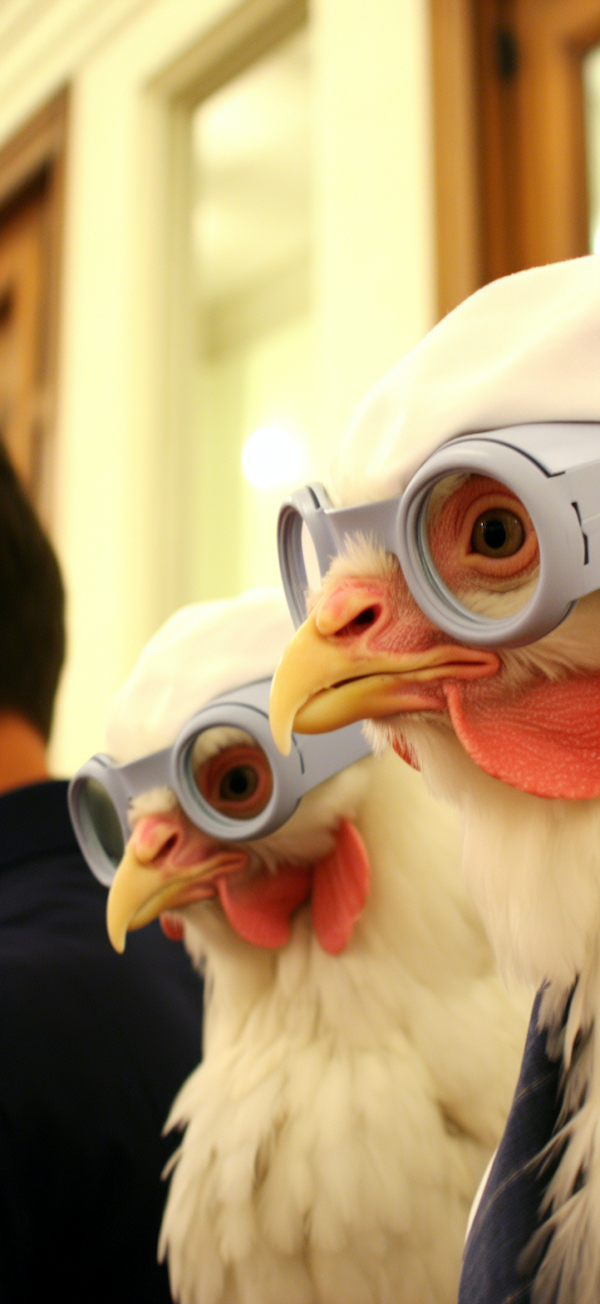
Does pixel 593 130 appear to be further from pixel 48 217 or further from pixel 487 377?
pixel 48 217

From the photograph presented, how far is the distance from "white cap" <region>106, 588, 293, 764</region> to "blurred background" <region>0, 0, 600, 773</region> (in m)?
0.79

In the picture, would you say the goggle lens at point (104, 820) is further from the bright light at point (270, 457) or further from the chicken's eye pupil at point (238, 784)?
the bright light at point (270, 457)

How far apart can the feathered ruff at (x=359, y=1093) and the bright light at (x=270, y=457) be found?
1.24 m

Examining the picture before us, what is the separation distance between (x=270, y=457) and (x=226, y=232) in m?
0.62

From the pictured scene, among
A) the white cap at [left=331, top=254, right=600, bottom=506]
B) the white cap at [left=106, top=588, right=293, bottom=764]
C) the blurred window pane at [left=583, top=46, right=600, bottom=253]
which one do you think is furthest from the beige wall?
the white cap at [left=331, top=254, right=600, bottom=506]

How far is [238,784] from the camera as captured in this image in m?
0.54

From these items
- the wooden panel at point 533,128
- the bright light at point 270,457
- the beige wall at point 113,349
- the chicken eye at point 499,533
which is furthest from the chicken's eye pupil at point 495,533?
the bright light at point 270,457

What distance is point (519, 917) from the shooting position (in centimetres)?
38

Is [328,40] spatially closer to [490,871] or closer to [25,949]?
[25,949]

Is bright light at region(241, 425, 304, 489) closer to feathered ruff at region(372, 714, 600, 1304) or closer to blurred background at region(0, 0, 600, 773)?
blurred background at region(0, 0, 600, 773)

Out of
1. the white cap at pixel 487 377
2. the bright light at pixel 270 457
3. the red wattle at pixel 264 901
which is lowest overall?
the red wattle at pixel 264 901

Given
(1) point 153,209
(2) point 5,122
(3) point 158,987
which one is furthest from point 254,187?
(3) point 158,987

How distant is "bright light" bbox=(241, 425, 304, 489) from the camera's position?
180 centimetres

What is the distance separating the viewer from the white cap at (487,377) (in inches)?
13.0
